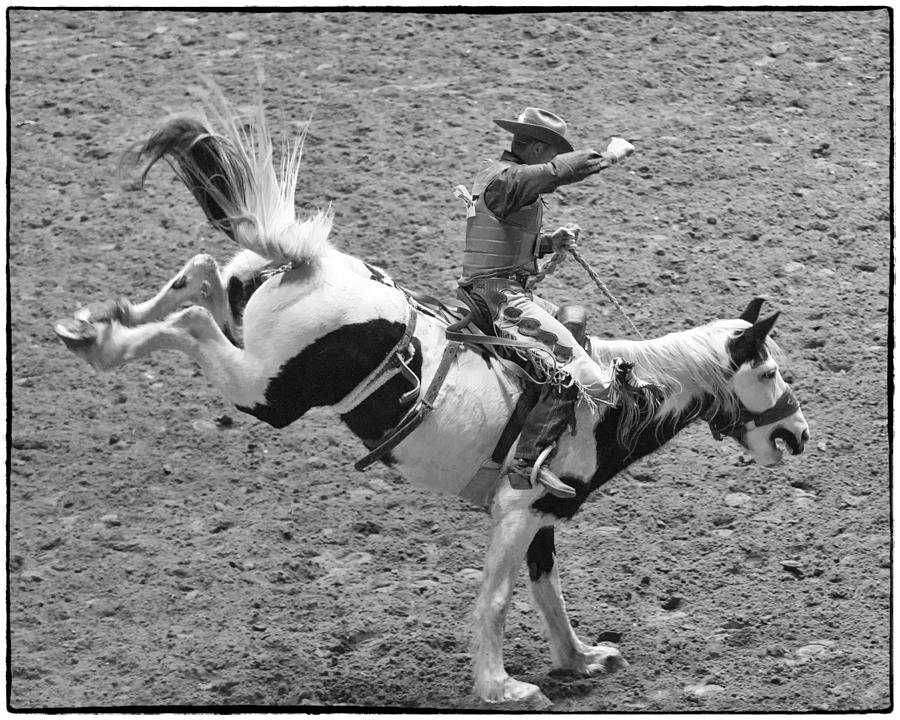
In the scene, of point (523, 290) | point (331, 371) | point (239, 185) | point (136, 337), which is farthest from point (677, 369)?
point (136, 337)

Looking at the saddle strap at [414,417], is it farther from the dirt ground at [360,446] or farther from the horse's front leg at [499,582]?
the dirt ground at [360,446]

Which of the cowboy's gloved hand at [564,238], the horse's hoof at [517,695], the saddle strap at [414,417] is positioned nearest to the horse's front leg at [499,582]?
the horse's hoof at [517,695]

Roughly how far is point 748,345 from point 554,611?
1.44m

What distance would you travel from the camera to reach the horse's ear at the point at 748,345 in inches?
293

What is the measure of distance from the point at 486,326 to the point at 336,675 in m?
1.73

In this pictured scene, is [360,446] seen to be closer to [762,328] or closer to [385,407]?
[385,407]

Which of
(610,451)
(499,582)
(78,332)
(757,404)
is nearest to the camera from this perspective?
(78,332)

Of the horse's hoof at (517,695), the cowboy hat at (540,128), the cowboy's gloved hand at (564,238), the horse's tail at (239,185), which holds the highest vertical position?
the cowboy hat at (540,128)

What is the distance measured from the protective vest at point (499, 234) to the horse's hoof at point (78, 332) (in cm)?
157

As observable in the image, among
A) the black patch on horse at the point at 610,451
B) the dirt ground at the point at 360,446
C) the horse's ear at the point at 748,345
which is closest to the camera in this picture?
the black patch on horse at the point at 610,451

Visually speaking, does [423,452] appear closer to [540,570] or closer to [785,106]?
[540,570]

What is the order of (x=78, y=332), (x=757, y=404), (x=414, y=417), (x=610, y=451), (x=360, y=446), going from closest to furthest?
(x=78, y=332) → (x=414, y=417) → (x=610, y=451) → (x=757, y=404) → (x=360, y=446)

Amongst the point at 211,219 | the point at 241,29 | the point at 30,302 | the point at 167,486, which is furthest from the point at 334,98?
the point at 211,219

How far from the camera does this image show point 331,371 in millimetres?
7035
